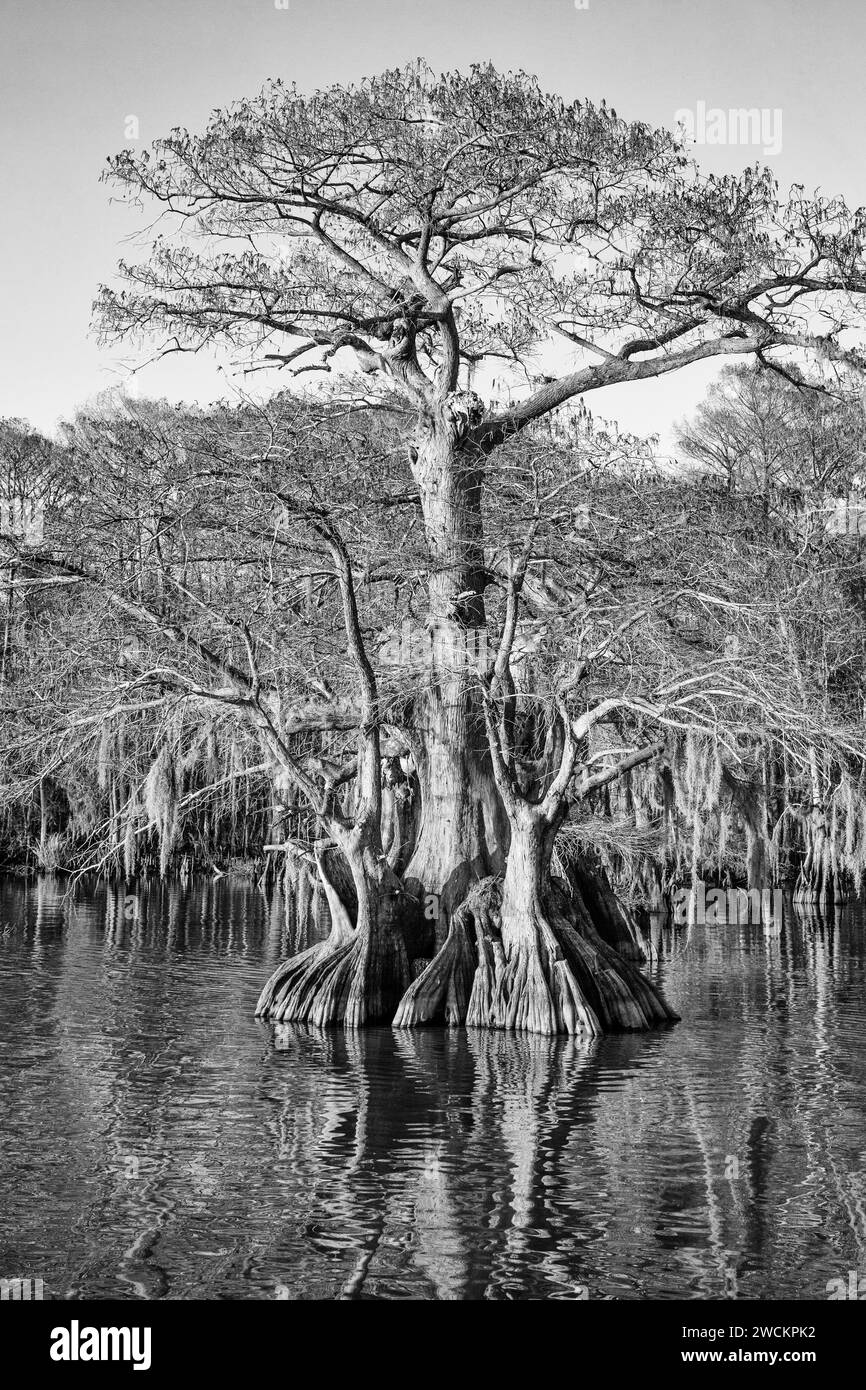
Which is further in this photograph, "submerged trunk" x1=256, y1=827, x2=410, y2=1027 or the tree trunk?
the tree trunk

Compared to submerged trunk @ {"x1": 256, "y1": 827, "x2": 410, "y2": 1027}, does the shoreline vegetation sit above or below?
above

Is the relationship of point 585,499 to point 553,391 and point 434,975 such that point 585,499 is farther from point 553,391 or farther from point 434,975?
point 434,975

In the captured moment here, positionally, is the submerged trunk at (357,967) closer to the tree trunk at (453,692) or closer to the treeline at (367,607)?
the treeline at (367,607)

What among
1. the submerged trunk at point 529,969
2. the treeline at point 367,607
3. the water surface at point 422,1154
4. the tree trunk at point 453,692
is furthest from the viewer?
the tree trunk at point 453,692

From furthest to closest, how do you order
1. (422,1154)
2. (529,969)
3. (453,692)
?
(453,692) < (529,969) < (422,1154)

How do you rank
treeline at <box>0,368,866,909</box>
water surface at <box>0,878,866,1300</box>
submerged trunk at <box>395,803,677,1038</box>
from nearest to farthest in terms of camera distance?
1. water surface at <box>0,878,866,1300</box>
2. submerged trunk at <box>395,803,677,1038</box>
3. treeline at <box>0,368,866,909</box>

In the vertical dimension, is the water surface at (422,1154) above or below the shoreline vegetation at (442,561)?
below

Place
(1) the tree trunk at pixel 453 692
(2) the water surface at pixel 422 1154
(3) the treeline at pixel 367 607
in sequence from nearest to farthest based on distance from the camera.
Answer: (2) the water surface at pixel 422 1154
(3) the treeline at pixel 367 607
(1) the tree trunk at pixel 453 692

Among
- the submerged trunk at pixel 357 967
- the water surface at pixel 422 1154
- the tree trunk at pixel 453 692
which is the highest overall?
the tree trunk at pixel 453 692

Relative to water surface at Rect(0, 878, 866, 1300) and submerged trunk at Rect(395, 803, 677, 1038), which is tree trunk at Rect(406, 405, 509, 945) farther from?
water surface at Rect(0, 878, 866, 1300)

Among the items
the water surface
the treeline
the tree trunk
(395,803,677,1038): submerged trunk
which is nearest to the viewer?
the water surface

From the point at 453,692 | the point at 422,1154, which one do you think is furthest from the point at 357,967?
the point at 422,1154

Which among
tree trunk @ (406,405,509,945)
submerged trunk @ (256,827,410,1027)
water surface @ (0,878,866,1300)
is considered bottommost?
water surface @ (0,878,866,1300)

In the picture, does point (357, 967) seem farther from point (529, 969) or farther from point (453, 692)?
point (453, 692)
